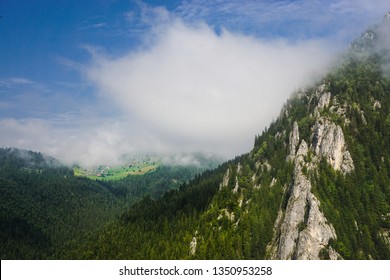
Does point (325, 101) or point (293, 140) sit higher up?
point (325, 101)

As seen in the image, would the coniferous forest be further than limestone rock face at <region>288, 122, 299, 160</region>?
No

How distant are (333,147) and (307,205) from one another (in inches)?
1474

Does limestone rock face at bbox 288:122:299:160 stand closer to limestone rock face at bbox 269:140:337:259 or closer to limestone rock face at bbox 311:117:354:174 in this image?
limestone rock face at bbox 311:117:354:174

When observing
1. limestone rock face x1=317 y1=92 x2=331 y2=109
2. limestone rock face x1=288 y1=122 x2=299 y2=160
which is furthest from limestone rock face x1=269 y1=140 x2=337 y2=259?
limestone rock face x1=317 y1=92 x2=331 y2=109

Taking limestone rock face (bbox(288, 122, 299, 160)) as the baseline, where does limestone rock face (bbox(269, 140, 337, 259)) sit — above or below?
below

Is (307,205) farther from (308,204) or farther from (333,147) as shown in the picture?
(333,147)

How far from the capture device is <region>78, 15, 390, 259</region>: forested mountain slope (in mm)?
142500

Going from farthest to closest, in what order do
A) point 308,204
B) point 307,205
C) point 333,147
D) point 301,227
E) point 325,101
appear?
1. point 325,101
2. point 333,147
3. point 307,205
4. point 308,204
5. point 301,227

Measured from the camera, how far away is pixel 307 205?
150 m

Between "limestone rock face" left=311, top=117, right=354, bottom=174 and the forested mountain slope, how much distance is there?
455mm

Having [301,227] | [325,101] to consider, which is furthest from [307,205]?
[325,101]

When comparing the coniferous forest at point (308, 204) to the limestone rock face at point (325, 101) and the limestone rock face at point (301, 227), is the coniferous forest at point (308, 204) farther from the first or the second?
the limestone rock face at point (325, 101)
